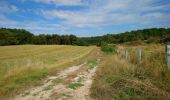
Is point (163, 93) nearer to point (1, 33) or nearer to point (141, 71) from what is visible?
point (141, 71)

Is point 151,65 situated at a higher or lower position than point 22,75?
higher

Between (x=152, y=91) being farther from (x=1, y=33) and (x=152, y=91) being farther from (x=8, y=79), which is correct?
(x=1, y=33)

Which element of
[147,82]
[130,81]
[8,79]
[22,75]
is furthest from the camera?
[22,75]

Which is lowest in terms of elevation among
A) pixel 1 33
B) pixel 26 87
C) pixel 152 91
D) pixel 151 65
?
pixel 26 87

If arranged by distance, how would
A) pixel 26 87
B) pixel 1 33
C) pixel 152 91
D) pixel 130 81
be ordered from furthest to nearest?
pixel 1 33 → pixel 26 87 → pixel 130 81 → pixel 152 91

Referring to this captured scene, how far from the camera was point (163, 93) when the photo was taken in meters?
4.71

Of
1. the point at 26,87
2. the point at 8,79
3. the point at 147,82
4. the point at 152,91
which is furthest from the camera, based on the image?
the point at 8,79

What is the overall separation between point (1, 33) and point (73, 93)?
75.3 meters

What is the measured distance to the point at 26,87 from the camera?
827cm

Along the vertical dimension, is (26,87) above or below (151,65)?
below

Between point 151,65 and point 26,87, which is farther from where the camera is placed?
point 26,87

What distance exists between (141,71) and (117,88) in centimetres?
123

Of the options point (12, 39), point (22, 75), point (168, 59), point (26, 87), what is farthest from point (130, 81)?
point (12, 39)

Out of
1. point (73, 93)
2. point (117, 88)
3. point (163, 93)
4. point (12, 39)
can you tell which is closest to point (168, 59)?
point (163, 93)
